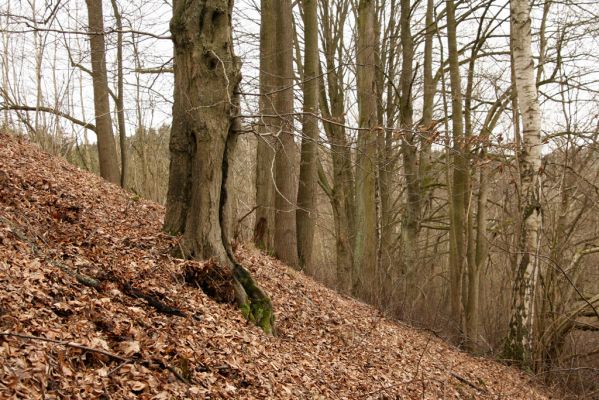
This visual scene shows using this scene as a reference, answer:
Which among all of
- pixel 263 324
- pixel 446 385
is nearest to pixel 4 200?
pixel 263 324

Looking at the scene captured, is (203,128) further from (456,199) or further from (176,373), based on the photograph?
(456,199)

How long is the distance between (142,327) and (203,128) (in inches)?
92.6

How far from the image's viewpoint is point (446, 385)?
6.69 metres

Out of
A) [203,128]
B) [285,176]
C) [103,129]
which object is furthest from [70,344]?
[103,129]

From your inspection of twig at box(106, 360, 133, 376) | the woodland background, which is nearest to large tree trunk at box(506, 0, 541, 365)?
the woodland background

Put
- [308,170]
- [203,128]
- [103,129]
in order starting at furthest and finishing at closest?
1. [308,170]
2. [103,129]
3. [203,128]

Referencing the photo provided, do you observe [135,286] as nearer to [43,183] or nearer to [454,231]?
[43,183]

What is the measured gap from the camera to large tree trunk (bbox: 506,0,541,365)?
28.5ft

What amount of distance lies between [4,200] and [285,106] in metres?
5.45

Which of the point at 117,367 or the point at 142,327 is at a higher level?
the point at 142,327

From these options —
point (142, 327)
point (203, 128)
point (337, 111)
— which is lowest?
point (142, 327)

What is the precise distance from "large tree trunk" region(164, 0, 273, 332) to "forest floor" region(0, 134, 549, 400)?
1.01 ft

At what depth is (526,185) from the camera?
349 inches

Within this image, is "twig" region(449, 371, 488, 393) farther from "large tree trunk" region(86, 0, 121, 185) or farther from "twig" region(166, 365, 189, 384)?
"large tree trunk" region(86, 0, 121, 185)
